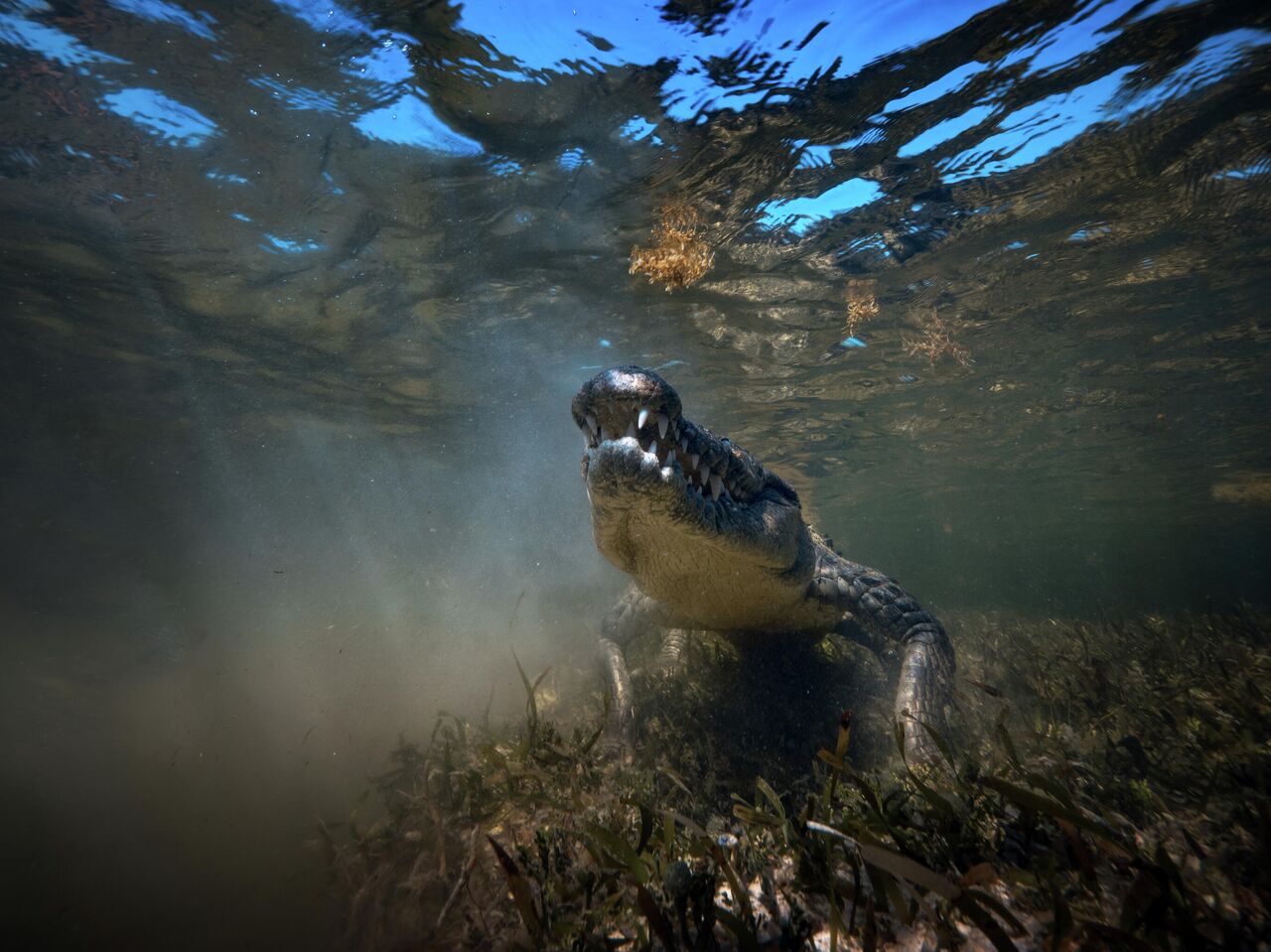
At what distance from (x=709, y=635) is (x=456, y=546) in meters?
40.4

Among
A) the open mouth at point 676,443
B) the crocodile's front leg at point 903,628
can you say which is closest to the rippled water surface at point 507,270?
the open mouth at point 676,443

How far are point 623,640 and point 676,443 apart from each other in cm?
349

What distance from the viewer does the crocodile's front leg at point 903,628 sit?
3.48 metres

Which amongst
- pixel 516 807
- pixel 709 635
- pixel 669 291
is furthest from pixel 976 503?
pixel 516 807

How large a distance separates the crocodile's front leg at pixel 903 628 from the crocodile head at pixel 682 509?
2.15 feet

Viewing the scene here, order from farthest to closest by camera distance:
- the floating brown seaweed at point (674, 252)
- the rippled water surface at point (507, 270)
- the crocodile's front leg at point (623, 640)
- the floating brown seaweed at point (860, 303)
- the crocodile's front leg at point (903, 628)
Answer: the floating brown seaweed at point (860, 303) < the floating brown seaweed at point (674, 252) < the rippled water surface at point (507, 270) < the crocodile's front leg at point (623, 640) < the crocodile's front leg at point (903, 628)

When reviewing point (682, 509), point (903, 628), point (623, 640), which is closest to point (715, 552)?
point (682, 509)

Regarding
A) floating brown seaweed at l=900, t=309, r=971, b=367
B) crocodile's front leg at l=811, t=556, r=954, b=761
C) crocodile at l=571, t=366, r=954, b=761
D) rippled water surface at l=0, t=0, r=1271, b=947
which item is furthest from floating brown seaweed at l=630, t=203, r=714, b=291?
crocodile's front leg at l=811, t=556, r=954, b=761

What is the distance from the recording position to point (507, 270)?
9.49 m

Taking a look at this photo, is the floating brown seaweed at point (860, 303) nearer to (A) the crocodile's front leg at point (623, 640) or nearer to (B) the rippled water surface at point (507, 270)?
(B) the rippled water surface at point (507, 270)

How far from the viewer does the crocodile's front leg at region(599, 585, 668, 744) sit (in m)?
4.30

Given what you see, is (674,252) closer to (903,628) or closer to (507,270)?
(507,270)

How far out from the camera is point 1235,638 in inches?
313

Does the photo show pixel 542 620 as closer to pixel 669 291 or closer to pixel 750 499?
pixel 669 291
